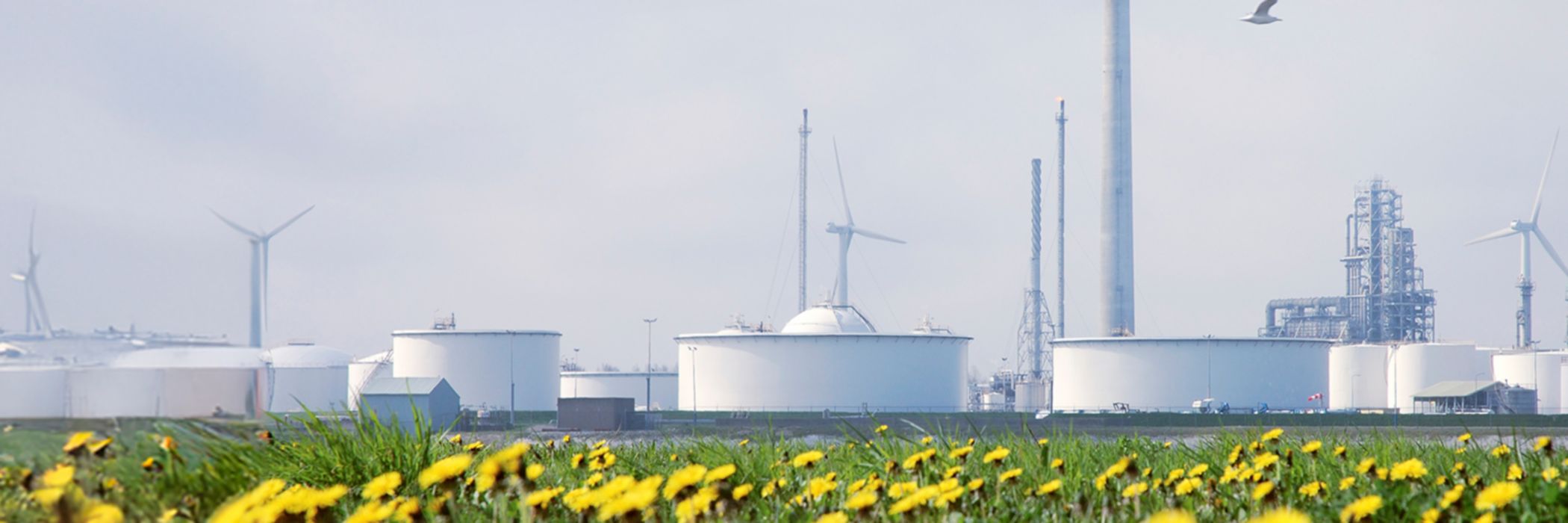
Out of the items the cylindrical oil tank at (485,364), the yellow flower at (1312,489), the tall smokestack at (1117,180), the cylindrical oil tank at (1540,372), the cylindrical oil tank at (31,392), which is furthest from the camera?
the cylindrical oil tank at (1540,372)

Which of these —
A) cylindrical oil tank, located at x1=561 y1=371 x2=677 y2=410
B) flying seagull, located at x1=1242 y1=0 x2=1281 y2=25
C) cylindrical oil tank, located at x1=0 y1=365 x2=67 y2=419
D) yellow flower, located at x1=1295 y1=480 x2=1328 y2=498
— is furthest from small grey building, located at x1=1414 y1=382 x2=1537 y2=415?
cylindrical oil tank, located at x1=0 y1=365 x2=67 y2=419

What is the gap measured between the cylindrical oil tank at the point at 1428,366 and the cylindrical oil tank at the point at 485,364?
47.8m

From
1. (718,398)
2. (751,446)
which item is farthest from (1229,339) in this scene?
(751,446)

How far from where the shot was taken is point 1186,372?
67688mm

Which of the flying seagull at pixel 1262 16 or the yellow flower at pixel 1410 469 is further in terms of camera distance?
the flying seagull at pixel 1262 16

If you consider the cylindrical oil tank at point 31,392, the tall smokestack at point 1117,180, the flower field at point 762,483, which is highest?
the tall smokestack at point 1117,180

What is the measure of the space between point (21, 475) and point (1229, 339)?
67.4 meters

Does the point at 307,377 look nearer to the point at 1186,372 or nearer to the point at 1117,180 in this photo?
the point at 1117,180

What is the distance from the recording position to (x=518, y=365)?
77125 mm

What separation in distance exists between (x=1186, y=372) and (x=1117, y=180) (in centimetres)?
955

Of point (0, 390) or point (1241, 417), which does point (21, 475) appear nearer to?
point (0, 390)

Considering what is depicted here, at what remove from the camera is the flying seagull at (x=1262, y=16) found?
4584 cm

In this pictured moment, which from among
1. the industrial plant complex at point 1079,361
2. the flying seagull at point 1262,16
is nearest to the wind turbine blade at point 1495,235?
the industrial plant complex at point 1079,361

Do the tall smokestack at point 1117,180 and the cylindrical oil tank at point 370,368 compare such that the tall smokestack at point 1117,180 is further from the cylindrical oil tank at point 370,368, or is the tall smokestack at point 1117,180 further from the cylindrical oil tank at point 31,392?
the cylindrical oil tank at point 31,392
